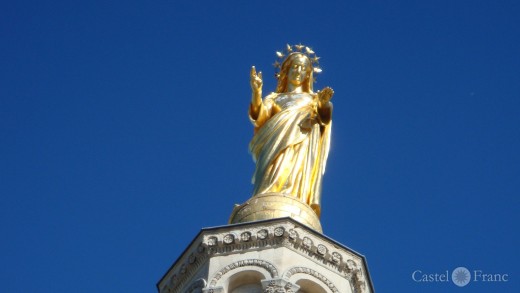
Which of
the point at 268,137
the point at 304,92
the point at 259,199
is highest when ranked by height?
the point at 304,92

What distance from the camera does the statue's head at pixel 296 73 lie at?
23984 mm

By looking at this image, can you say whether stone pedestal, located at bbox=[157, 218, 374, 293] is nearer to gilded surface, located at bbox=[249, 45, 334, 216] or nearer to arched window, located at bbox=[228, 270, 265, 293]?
arched window, located at bbox=[228, 270, 265, 293]

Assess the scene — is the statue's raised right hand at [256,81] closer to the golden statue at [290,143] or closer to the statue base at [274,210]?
the golden statue at [290,143]

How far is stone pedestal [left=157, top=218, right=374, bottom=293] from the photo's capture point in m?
17.4

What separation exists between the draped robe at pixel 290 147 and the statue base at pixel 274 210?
399mm

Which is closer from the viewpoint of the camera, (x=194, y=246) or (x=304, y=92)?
(x=194, y=246)

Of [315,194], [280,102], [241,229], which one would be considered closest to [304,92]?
[280,102]

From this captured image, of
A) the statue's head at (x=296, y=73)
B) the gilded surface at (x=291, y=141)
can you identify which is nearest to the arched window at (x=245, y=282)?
the gilded surface at (x=291, y=141)

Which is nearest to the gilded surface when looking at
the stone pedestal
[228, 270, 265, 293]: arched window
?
the stone pedestal

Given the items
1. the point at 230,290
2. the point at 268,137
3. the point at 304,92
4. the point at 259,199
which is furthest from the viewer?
the point at 304,92

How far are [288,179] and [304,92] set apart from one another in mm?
3599

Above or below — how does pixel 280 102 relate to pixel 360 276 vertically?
above

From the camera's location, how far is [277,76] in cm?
2470

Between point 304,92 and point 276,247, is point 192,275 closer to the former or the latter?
point 276,247
